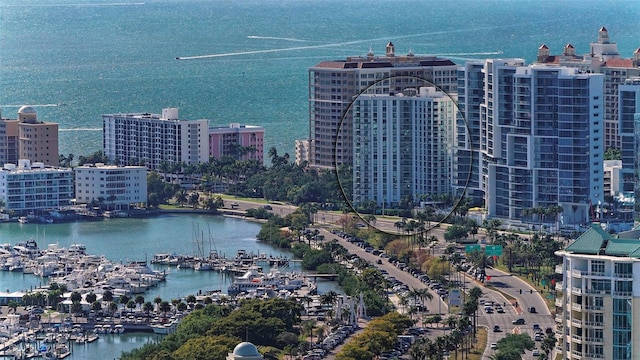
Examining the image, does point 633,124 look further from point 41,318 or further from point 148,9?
point 148,9

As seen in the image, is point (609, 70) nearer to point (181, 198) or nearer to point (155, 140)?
point (181, 198)

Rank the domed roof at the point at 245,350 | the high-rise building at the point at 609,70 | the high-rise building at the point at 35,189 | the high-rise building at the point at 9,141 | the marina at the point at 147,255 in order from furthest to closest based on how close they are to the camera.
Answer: the high-rise building at the point at 9,141 < the high-rise building at the point at 35,189 < the high-rise building at the point at 609,70 < the marina at the point at 147,255 < the domed roof at the point at 245,350

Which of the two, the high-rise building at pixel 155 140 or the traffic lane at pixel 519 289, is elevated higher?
the high-rise building at pixel 155 140

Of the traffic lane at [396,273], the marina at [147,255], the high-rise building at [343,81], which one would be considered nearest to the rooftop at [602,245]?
the marina at [147,255]

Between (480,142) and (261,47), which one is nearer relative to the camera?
(480,142)

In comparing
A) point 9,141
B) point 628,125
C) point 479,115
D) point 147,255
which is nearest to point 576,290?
point 628,125

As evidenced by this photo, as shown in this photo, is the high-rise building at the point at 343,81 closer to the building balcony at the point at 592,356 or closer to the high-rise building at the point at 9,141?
the high-rise building at the point at 9,141

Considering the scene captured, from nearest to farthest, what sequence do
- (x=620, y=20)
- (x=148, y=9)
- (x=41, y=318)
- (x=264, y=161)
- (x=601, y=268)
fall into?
(x=601, y=268), (x=41, y=318), (x=264, y=161), (x=620, y=20), (x=148, y=9)

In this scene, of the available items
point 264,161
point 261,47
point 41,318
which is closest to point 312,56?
point 261,47
